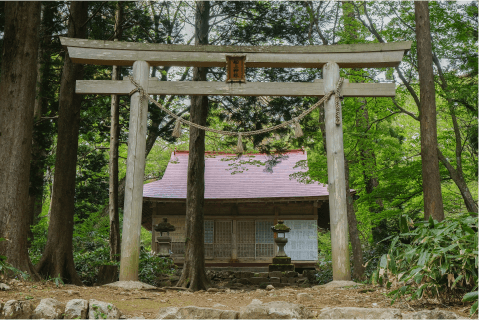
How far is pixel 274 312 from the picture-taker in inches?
145

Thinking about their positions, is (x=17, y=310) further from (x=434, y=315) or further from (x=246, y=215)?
(x=246, y=215)

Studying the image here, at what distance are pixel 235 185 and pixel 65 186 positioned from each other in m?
9.03

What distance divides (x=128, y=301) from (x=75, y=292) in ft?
2.14

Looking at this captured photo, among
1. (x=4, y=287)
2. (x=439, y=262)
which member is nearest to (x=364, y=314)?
(x=439, y=262)

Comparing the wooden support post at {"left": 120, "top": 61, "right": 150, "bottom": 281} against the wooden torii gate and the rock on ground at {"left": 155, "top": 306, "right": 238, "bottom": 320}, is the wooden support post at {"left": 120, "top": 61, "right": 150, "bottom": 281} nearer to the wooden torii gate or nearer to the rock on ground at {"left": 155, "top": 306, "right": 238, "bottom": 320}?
the wooden torii gate

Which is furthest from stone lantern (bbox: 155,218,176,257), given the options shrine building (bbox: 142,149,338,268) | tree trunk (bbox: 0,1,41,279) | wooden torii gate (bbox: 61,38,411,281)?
tree trunk (bbox: 0,1,41,279)

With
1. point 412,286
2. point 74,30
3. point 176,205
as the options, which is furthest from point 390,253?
point 176,205

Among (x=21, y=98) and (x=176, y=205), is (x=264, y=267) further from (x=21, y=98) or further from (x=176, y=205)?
(x=21, y=98)

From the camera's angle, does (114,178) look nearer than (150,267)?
No

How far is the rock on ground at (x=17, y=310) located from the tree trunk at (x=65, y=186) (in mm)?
3407

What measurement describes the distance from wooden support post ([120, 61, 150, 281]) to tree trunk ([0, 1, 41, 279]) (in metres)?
1.32

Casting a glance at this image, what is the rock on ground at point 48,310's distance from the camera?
3.77 meters

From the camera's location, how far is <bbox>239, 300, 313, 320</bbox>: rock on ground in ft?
12.1

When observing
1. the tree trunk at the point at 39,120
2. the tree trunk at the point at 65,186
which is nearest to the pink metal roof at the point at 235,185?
the tree trunk at the point at 39,120
